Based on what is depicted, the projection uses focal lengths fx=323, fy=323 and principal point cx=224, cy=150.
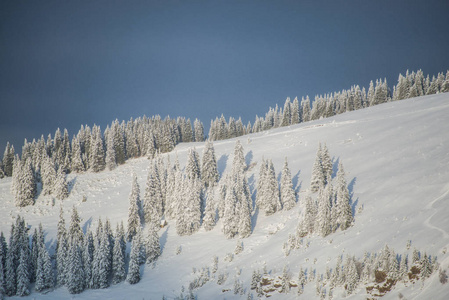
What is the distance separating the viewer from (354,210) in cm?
4297

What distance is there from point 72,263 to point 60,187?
37.3 meters

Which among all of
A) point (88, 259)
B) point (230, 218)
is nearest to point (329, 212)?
point (230, 218)

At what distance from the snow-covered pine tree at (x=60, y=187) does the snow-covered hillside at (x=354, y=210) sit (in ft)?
6.55

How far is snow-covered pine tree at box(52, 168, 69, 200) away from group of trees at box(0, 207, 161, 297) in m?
27.2

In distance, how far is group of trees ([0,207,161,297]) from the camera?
48.3 metres

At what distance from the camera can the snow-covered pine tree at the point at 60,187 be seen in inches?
3152

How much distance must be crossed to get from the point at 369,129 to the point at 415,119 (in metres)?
9.27

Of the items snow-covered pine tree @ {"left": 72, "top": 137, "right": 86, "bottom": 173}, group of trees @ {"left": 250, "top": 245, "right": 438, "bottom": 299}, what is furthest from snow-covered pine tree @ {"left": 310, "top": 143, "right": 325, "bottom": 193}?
snow-covered pine tree @ {"left": 72, "top": 137, "right": 86, "bottom": 173}

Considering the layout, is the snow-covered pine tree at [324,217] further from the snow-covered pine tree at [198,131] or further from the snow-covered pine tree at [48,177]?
the snow-covered pine tree at [198,131]

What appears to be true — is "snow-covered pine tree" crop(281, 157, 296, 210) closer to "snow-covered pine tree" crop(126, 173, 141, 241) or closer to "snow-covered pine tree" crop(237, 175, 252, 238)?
"snow-covered pine tree" crop(237, 175, 252, 238)

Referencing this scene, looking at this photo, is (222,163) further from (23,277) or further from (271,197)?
(23,277)

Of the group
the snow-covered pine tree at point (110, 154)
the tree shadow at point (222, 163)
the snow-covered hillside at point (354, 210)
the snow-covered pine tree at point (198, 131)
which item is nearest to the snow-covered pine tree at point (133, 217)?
the snow-covered hillside at point (354, 210)

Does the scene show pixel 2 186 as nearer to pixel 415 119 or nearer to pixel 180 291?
pixel 180 291

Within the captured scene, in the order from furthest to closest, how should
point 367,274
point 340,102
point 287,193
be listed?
point 340,102 → point 287,193 → point 367,274
